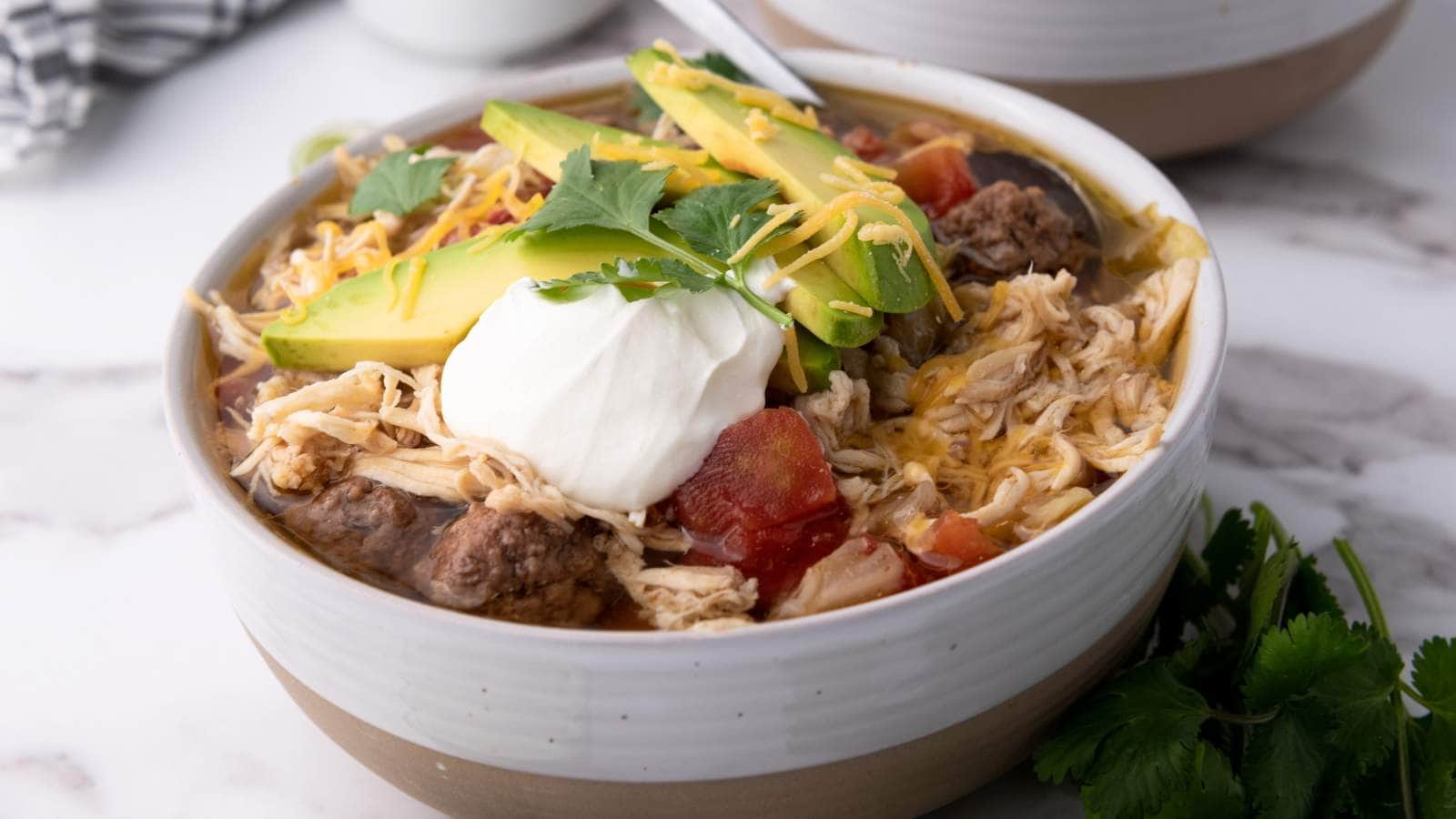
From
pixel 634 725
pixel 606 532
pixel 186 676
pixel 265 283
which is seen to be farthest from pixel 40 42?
pixel 634 725

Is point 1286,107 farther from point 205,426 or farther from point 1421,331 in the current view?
point 205,426

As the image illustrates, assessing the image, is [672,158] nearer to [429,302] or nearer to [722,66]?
[429,302]

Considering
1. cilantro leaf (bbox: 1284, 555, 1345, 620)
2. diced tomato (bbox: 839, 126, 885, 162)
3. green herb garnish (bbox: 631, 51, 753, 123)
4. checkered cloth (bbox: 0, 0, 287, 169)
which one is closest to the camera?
cilantro leaf (bbox: 1284, 555, 1345, 620)

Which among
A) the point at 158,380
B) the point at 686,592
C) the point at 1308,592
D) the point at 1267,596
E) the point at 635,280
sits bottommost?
the point at 158,380

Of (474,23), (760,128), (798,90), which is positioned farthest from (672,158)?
(474,23)

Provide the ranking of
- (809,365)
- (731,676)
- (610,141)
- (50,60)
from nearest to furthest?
(731,676) → (809,365) → (610,141) → (50,60)

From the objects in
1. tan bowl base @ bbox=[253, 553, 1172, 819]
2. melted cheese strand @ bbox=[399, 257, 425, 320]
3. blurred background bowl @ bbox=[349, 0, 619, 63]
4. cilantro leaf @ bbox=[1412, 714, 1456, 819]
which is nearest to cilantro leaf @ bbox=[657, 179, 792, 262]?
melted cheese strand @ bbox=[399, 257, 425, 320]

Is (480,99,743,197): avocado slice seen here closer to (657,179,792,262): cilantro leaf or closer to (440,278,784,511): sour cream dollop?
(657,179,792,262): cilantro leaf
